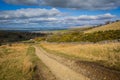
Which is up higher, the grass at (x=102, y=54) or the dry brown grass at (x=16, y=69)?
the grass at (x=102, y=54)

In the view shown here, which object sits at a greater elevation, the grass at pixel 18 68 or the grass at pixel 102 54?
the grass at pixel 102 54

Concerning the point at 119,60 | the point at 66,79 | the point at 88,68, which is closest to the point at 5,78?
the point at 66,79

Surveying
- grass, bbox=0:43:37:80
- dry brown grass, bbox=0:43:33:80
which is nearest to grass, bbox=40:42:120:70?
grass, bbox=0:43:37:80

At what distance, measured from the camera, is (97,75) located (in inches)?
527

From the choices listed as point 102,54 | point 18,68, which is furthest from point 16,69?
point 102,54

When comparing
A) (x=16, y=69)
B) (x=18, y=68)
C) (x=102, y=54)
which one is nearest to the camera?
(x=16, y=69)

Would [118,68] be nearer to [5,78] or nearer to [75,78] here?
[75,78]

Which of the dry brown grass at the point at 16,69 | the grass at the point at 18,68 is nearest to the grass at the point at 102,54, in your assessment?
the grass at the point at 18,68

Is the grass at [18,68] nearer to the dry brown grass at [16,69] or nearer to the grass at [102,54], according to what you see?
the dry brown grass at [16,69]

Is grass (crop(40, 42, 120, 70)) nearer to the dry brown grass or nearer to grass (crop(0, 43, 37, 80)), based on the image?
grass (crop(0, 43, 37, 80))

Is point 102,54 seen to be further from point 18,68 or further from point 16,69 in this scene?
point 16,69

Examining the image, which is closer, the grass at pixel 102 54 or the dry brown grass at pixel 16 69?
the dry brown grass at pixel 16 69

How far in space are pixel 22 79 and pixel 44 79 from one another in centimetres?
198

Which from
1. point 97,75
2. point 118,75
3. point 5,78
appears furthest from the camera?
point 5,78
